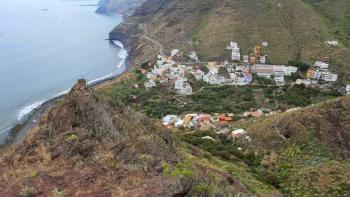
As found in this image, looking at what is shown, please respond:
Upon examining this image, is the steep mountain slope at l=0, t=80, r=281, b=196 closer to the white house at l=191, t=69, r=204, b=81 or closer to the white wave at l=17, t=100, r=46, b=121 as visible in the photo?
the white wave at l=17, t=100, r=46, b=121

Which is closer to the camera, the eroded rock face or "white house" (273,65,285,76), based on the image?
the eroded rock face

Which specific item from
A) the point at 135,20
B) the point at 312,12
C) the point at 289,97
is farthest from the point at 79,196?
the point at 135,20

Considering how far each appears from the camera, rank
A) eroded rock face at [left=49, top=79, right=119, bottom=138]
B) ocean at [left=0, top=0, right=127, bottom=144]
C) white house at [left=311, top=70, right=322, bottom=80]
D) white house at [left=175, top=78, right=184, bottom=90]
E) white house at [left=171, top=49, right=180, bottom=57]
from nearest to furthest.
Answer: eroded rock face at [left=49, top=79, right=119, bottom=138] → white house at [left=175, top=78, right=184, bottom=90] → white house at [left=311, top=70, right=322, bottom=80] → ocean at [left=0, top=0, right=127, bottom=144] → white house at [left=171, top=49, right=180, bottom=57]

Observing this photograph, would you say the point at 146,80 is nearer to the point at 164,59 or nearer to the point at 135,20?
the point at 164,59

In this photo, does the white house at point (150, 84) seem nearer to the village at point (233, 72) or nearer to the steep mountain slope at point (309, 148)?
the village at point (233, 72)

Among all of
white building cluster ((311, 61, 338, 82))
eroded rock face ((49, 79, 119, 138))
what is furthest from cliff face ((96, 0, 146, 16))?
eroded rock face ((49, 79, 119, 138))

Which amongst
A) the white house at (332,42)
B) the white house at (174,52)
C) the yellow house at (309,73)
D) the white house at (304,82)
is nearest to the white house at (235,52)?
the white house at (174,52)
